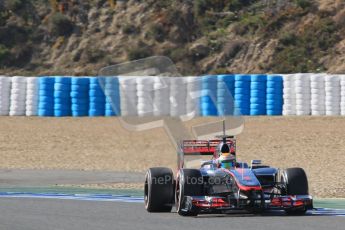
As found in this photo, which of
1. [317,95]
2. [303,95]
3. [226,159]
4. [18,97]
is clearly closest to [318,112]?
[317,95]

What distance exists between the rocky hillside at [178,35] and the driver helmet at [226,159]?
2507 cm

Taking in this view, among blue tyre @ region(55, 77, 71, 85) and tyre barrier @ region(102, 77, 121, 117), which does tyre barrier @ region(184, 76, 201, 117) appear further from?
blue tyre @ region(55, 77, 71, 85)

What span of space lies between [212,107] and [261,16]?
1336cm

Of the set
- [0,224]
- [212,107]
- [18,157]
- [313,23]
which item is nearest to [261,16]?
[313,23]

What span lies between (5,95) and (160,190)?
19.0 meters

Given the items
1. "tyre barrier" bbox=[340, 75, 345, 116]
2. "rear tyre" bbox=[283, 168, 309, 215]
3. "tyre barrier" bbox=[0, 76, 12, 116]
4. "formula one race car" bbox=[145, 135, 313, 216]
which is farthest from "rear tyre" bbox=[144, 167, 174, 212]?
"tyre barrier" bbox=[0, 76, 12, 116]

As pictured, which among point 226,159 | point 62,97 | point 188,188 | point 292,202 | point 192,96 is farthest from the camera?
point 192,96

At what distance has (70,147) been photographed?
26.2m

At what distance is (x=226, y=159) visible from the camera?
42.7 feet

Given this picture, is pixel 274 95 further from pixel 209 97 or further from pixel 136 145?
pixel 136 145

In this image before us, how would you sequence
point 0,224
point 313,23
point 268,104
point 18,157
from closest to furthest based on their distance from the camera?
point 0,224, point 18,157, point 268,104, point 313,23

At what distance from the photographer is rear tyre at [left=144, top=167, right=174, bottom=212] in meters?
13.1

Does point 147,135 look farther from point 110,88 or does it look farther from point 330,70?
point 330,70

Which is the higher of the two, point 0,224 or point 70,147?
point 0,224
